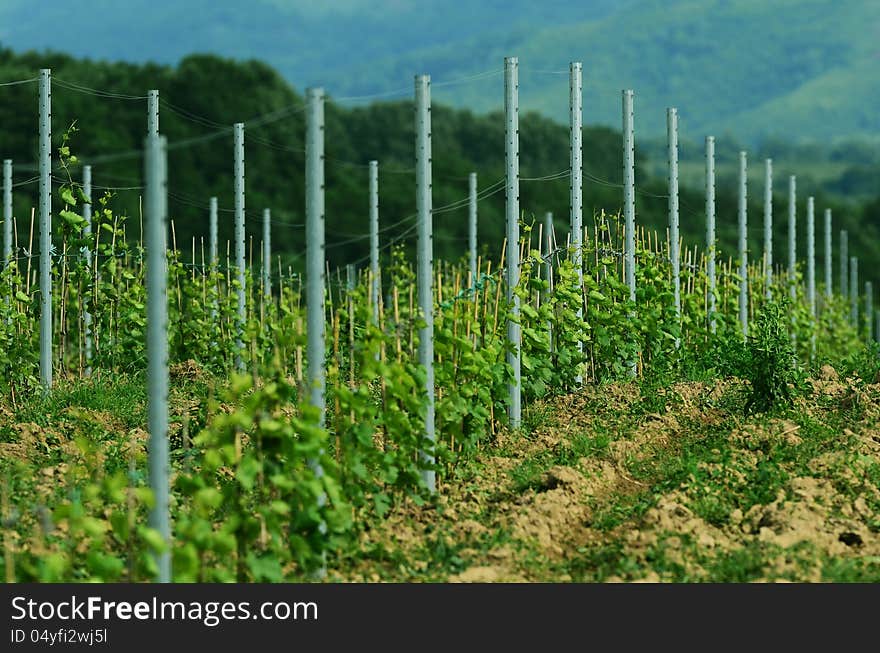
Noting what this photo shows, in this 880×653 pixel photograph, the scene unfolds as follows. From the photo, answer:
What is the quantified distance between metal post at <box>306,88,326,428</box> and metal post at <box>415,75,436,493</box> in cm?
144

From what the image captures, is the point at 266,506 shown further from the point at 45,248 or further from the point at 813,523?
the point at 45,248

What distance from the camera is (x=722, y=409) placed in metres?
12.8

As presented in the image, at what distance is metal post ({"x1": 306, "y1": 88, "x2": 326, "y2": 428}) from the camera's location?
812 cm

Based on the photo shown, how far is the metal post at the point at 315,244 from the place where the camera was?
8117mm

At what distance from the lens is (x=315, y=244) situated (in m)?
8.19

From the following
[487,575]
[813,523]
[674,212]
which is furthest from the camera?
[674,212]

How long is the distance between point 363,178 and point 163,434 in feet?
150

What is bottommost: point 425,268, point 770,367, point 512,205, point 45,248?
point 770,367

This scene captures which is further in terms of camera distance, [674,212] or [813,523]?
[674,212]

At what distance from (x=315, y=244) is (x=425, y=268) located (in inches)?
62.8

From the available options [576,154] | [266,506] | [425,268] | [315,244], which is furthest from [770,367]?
[266,506]

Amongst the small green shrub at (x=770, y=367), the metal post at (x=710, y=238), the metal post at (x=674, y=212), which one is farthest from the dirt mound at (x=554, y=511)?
the metal post at (x=710, y=238)

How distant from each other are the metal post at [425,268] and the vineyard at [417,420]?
17mm

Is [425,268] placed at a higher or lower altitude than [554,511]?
higher
